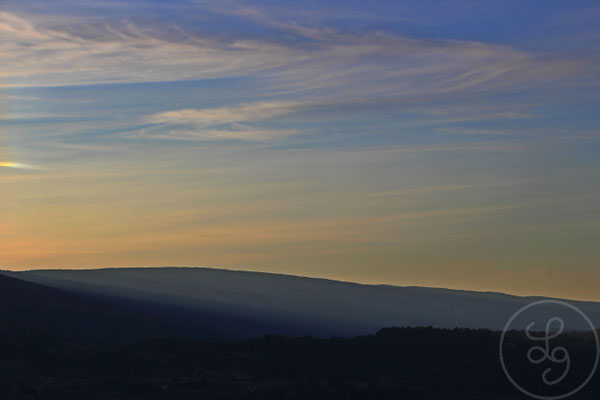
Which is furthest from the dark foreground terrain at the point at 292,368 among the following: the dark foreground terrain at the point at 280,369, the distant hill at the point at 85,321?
the distant hill at the point at 85,321

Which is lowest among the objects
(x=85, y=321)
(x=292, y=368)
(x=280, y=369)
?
(x=280, y=369)

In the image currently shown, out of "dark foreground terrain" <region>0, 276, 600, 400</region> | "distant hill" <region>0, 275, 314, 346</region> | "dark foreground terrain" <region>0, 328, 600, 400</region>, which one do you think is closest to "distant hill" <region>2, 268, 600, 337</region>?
"distant hill" <region>0, 275, 314, 346</region>

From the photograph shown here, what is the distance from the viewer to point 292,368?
58.8m

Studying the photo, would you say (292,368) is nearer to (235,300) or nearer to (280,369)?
(280,369)

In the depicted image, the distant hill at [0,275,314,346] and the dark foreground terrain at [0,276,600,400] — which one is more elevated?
the distant hill at [0,275,314,346]

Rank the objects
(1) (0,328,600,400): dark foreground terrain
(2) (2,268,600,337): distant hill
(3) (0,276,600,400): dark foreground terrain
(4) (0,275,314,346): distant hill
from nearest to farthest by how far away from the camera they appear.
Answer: (1) (0,328,600,400): dark foreground terrain, (3) (0,276,600,400): dark foreground terrain, (4) (0,275,314,346): distant hill, (2) (2,268,600,337): distant hill

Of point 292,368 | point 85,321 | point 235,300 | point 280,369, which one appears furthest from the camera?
point 235,300

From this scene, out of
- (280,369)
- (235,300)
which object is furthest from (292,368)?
(235,300)

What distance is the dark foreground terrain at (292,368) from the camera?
50.5m

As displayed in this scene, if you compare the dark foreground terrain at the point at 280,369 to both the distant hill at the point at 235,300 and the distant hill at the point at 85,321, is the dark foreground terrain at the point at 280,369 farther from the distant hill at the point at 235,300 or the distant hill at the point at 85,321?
the distant hill at the point at 235,300

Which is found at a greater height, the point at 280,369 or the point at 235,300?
the point at 235,300

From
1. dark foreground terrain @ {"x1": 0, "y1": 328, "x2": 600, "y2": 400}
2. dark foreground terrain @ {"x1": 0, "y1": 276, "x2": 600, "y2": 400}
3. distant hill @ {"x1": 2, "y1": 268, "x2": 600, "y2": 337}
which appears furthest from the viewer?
distant hill @ {"x1": 2, "y1": 268, "x2": 600, "y2": 337}

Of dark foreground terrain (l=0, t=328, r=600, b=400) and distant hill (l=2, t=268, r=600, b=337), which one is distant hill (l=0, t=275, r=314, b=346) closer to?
distant hill (l=2, t=268, r=600, b=337)

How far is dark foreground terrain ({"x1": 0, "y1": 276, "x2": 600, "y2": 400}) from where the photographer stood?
50500 millimetres
